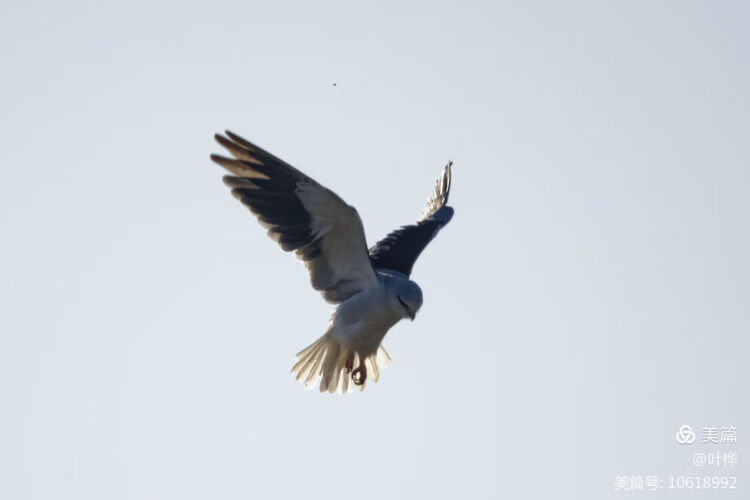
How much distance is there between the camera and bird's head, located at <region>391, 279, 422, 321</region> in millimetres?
11547

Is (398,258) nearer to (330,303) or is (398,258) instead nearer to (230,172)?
(330,303)

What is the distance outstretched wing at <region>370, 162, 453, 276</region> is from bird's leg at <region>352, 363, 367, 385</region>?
3.31 ft

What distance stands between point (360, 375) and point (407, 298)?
145 cm

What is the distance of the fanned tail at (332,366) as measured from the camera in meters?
12.4

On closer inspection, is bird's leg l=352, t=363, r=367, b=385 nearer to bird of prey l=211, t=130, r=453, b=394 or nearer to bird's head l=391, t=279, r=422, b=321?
bird of prey l=211, t=130, r=453, b=394

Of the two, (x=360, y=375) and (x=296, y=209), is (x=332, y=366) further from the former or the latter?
(x=296, y=209)

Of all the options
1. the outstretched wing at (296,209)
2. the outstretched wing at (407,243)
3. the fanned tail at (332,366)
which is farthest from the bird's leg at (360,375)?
the outstretched wing at (296,209)

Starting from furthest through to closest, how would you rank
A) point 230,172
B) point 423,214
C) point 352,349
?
point 423,214 < point 352,349 < point 230,172

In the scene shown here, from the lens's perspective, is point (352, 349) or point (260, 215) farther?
point (352, 349)

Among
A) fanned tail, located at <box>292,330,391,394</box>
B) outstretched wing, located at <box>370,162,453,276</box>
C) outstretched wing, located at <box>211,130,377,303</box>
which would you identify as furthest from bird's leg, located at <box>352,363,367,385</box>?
outstretched wing, located at <box>211,130,377,303</box>

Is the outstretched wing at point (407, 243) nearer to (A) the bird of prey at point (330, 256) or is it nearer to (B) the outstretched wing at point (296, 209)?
(A) the bird of prey at point (330, 256)

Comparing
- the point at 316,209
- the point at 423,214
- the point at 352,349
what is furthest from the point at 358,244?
the point at 423,214

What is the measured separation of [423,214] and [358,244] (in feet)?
11.0

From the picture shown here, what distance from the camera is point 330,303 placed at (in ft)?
39.2
